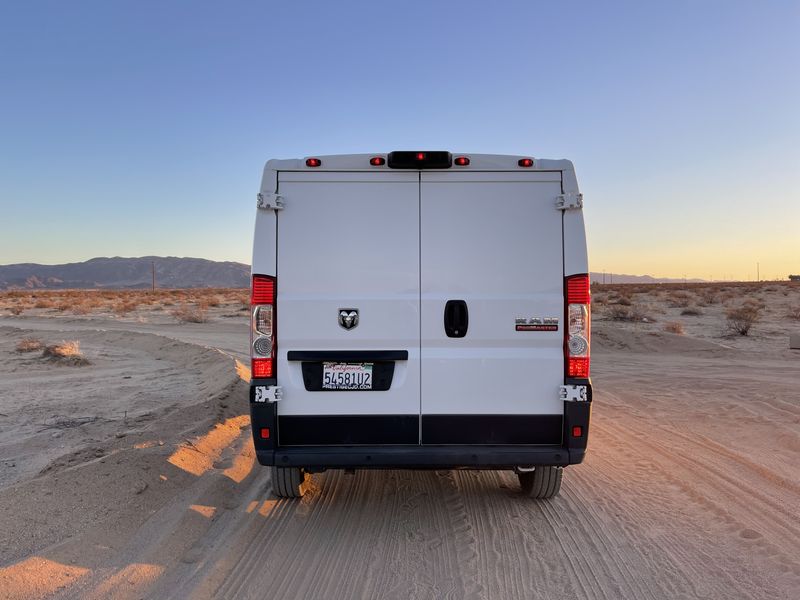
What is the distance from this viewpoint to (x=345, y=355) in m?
4.39

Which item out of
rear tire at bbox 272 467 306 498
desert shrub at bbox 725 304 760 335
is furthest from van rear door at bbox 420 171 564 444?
desert shrub at bbox 725 304 760 335

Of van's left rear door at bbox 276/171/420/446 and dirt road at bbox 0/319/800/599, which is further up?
van's left rear door at bbox 276/171/420/446

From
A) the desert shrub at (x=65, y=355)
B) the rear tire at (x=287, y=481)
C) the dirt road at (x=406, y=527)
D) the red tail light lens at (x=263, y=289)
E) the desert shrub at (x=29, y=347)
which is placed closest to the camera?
the dirt road at (x=406, y=527)

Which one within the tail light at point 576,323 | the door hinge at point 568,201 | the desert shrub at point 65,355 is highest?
the door hinge at point 568,201

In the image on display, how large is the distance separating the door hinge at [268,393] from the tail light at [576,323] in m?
2.16

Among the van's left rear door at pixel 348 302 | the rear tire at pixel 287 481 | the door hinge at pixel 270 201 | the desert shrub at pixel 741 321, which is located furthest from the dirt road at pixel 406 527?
the desert shrub at pixel 741 321

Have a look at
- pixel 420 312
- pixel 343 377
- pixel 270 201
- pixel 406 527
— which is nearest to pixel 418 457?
pixel 406 527

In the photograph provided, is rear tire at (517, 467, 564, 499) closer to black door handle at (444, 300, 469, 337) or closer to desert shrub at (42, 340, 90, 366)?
black door handle at (444, 300, 469, 337)

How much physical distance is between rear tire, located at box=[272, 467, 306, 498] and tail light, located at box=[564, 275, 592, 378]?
2458 mm

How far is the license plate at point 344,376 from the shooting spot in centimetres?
443

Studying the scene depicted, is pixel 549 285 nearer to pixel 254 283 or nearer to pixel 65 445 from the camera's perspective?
→ pixel 254 283

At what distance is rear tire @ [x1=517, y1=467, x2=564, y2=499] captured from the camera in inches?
202

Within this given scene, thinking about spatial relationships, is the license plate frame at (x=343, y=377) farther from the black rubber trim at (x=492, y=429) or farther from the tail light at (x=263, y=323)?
the black rubber trim at (x=492, y=429)

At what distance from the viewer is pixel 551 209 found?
445cm
